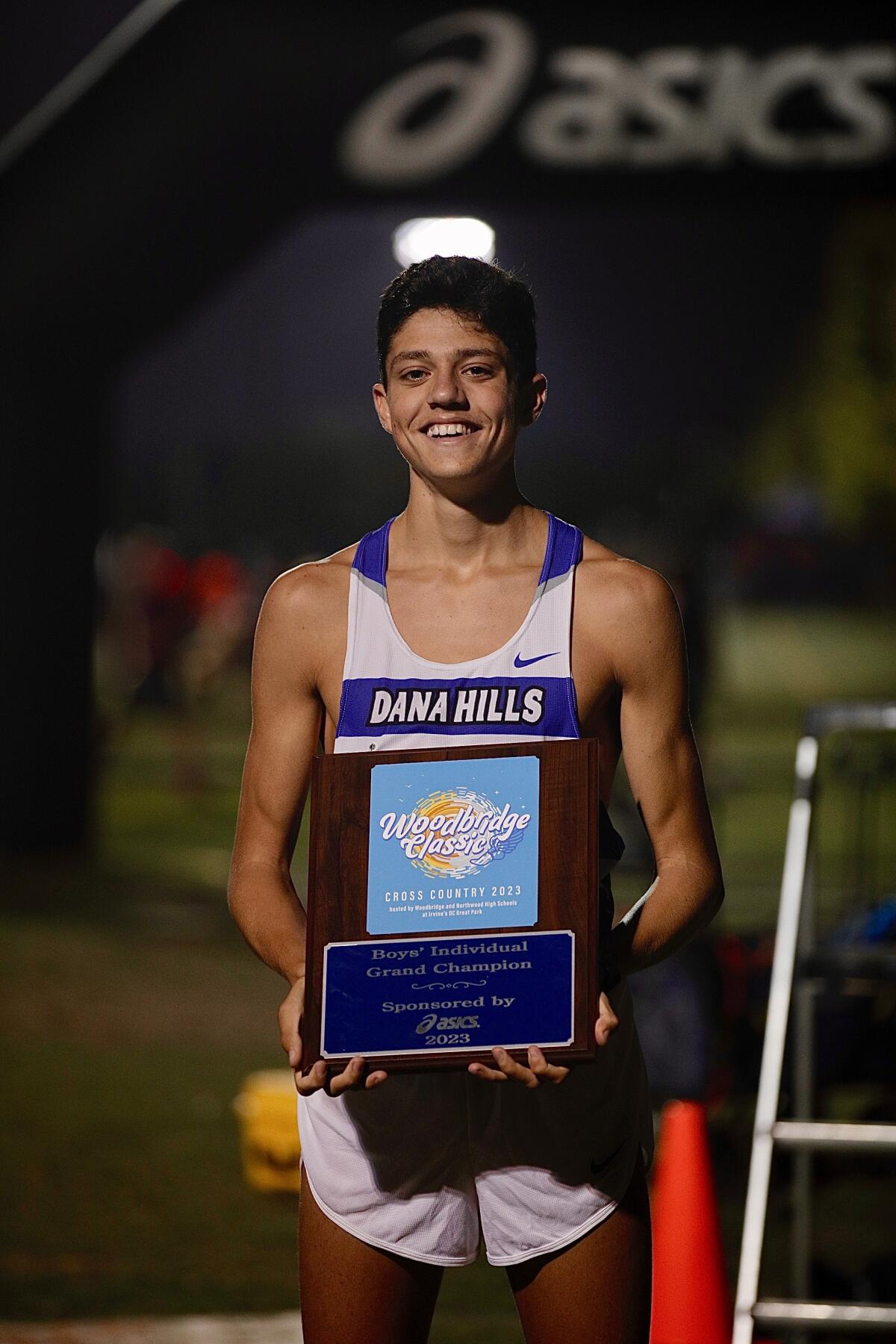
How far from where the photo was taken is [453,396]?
175 cm

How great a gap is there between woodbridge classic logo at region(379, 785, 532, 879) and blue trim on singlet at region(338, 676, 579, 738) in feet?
0.36

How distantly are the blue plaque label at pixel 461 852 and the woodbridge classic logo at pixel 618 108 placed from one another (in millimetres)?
4954

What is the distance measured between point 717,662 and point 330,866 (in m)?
8.22

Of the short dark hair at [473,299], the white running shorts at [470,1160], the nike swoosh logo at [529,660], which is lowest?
the white running shorts at [470,1160]

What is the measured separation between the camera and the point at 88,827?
905 centimetres

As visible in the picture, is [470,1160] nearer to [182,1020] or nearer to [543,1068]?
[543,1068]

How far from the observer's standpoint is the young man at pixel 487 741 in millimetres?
1770

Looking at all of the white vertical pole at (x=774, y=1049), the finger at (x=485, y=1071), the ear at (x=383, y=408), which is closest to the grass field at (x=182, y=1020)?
the white vertical pole at (x=774, y=1049)

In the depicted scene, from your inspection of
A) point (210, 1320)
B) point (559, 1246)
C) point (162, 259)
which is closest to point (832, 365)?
point (162, 259)

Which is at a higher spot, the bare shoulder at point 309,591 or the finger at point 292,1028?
the bare shoulder at point 309,591

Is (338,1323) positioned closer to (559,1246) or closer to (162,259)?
A: (559,1246)

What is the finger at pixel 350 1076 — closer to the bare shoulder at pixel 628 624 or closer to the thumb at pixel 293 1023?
the thumb at pixel 293 1023

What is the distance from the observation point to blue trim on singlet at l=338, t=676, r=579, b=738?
5.73ft

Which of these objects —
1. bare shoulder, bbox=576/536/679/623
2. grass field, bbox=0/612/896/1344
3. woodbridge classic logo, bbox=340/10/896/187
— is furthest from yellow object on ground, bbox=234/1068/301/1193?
woodbridge classic logo, bbox=340/10/896/187
